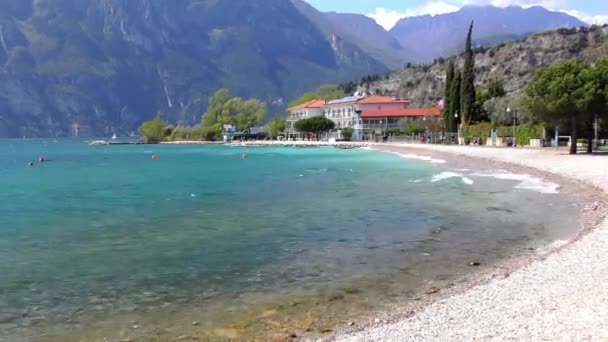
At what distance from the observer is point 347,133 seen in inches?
5157

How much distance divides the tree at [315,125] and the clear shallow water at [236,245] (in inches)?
4248

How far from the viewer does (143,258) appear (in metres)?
13.9

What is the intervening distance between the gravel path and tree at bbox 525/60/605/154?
34.3 m

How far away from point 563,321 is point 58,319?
7645mm

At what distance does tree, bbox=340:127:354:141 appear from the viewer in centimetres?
13110

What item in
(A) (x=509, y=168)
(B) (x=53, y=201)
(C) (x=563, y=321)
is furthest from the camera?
(A) (x=509, y=168)

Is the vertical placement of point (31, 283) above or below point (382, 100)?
below

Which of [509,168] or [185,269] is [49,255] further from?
[509,168]

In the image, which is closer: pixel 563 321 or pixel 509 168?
pixel 563 321

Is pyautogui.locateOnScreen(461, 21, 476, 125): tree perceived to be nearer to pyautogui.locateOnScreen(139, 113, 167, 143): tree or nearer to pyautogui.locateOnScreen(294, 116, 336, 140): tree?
pyautogui.locateOnScreen(294, 116, 336, 140): tree

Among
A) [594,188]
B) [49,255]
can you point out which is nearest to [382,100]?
[594,188]

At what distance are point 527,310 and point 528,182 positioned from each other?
76.1 ft

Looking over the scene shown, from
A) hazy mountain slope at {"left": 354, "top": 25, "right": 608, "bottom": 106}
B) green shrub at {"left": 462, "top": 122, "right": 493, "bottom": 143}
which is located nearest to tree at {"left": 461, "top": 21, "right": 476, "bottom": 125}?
green shrub at {"left": 462, "top": 122, "right": 493, "bottom": 143}

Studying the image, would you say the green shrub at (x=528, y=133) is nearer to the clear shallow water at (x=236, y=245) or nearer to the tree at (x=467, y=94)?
the tree at (x=467, y=94)
